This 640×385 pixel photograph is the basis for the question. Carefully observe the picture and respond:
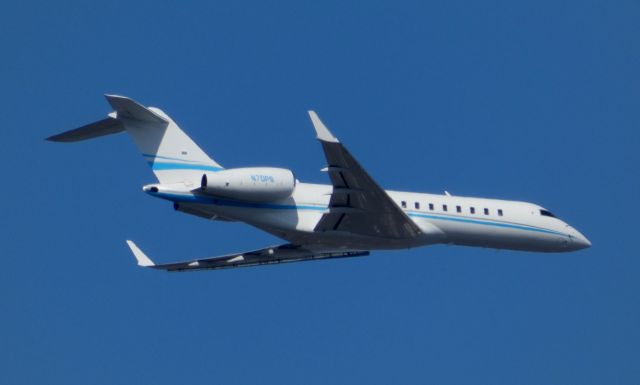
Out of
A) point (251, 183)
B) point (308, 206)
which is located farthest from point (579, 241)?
point (251, 183)

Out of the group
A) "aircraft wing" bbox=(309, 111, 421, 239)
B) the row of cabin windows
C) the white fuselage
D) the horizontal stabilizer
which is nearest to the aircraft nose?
the white fuselage

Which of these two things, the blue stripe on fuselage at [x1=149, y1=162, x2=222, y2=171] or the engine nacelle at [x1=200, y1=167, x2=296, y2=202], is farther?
the blue stripe on fuselage at [x1=149, y1=162, x2=222, y2=171]

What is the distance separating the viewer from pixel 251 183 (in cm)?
2788

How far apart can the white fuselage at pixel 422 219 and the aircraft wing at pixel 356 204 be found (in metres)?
0.45

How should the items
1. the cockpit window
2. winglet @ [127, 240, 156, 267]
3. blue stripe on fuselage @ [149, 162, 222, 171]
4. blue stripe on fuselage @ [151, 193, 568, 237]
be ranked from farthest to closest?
1. the cockpit window
2. winglet @ [127, 240, 156, 267]
3. blue stripe on fuselage @ [149, 162, 222, 171]
4. blue stripe on fuselage @ [151, 193, 568, 237]

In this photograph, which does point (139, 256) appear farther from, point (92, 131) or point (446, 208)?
point (446, 208)

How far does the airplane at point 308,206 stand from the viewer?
27625mm

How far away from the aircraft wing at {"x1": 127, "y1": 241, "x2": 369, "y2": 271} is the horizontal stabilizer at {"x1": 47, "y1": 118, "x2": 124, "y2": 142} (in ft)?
15.6

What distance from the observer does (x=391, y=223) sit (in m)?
29.4

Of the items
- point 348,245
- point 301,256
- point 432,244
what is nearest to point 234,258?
point 301,256

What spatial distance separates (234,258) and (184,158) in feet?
17.0

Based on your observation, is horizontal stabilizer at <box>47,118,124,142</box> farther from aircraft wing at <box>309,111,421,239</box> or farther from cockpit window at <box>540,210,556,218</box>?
cockpit window at <box>540,210,556,218</box>

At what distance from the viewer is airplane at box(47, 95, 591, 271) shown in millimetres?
27625

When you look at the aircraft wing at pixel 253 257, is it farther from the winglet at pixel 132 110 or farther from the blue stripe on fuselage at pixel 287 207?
the winglet at pixel 132 110
